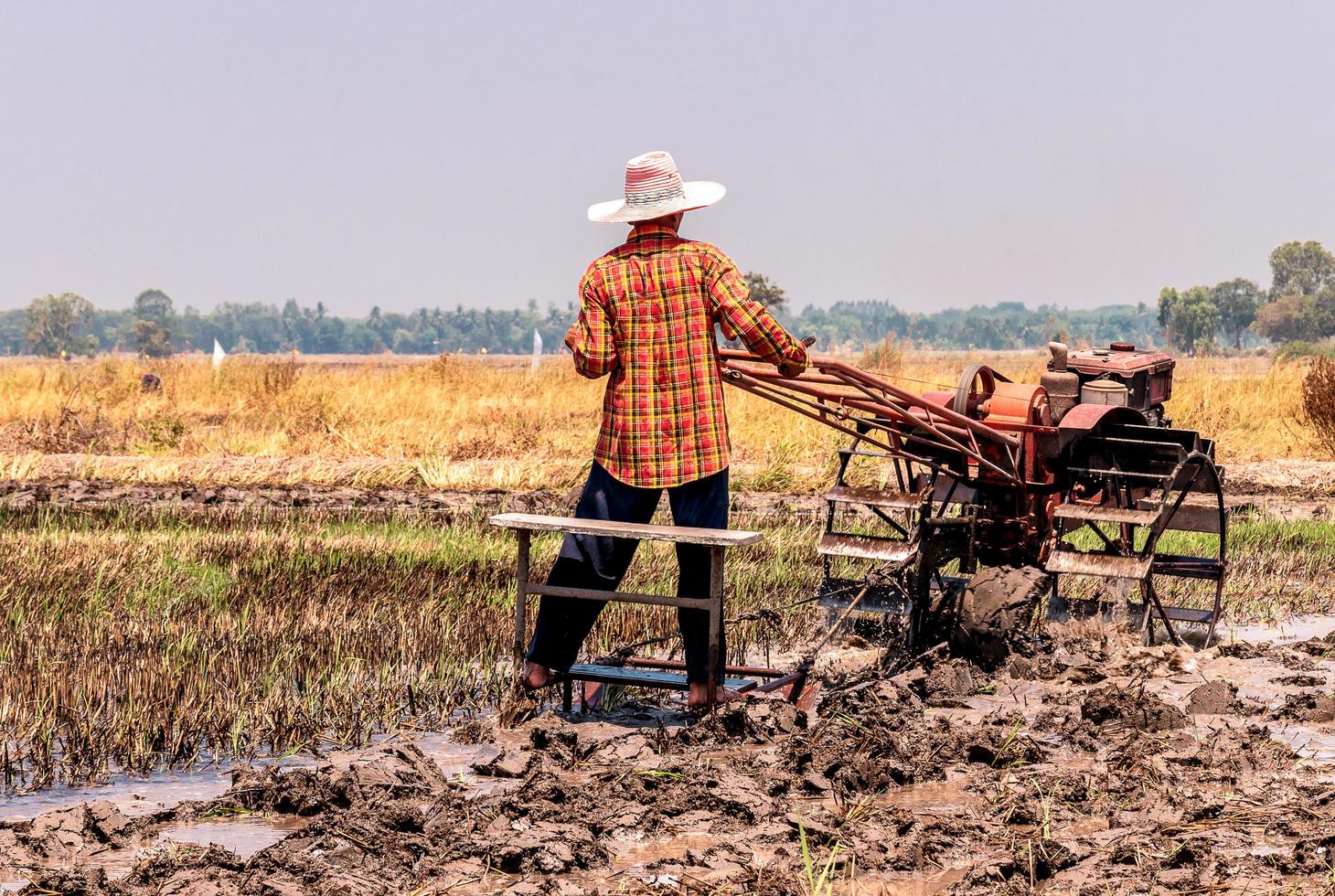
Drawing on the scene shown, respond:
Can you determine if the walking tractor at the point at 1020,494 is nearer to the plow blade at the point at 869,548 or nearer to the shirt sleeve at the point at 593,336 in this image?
the plow blade at the point at 869,548

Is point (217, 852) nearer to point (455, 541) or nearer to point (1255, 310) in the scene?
point (455, 541)

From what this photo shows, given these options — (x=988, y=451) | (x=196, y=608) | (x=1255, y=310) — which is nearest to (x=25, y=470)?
(x=196, y=608)

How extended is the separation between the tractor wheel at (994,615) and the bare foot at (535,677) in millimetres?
2151

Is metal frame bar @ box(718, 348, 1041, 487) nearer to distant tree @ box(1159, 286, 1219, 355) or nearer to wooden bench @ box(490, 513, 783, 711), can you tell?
wooden bench @ box(490, 513, 783, 711)

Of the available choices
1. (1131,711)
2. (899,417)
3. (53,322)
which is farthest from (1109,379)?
(53,322)

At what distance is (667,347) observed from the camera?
5.64 meters

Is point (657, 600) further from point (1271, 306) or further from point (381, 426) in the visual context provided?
point (1271, 306)

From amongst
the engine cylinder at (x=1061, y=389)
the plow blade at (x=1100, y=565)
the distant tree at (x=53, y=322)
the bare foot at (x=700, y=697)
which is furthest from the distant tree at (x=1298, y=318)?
the bare foot at (x=700, y=697)

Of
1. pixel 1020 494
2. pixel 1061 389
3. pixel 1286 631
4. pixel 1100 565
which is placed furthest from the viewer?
pixel 1286 631

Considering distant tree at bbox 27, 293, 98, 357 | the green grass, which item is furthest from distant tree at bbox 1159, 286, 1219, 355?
the green grass

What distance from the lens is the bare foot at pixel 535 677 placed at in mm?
5871

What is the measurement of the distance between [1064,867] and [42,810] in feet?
9.96

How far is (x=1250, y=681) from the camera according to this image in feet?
22.7

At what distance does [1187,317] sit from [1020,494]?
111m
